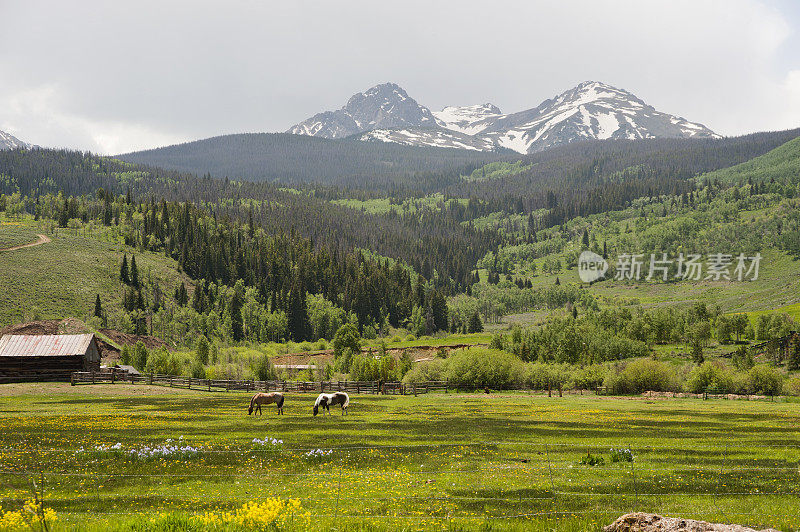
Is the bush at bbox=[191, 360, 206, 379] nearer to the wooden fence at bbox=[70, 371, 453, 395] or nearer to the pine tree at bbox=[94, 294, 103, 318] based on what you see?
the wooden fence at bbox=[70, 371, 453, 395]

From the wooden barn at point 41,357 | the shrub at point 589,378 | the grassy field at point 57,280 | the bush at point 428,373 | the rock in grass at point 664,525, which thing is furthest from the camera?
the grassy field at point 57,280

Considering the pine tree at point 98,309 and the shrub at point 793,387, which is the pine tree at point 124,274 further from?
the shrub at point 793,387

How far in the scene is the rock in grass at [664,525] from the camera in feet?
37.6

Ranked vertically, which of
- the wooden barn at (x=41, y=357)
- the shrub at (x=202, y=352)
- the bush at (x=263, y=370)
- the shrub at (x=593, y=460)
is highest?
the shrub at (x=593, y=460)

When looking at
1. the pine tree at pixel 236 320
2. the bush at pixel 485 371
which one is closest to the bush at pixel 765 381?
the bush at pixel 485 371

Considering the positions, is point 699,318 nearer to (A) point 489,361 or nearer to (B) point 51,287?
(A) point 489,361

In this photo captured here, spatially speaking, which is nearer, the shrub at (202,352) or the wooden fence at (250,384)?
the wooden fence at (250,384)

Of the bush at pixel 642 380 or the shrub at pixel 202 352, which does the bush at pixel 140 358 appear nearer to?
the shrub at pixel 202 352

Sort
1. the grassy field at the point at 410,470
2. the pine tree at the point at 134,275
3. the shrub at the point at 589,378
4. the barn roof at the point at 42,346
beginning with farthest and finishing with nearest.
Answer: the pine tree at the point at 134,275, the shrub at the point at 589,378, the barn roof at the point at 42,346, the grassy field at the point at 410,470

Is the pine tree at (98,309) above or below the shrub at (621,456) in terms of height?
below

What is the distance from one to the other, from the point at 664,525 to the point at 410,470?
13.5m

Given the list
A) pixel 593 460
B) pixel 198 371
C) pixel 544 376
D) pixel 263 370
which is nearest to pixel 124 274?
pixel 263 370

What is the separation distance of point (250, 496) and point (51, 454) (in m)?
12.3

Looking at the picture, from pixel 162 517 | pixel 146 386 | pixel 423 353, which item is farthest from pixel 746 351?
pixel 162 517
